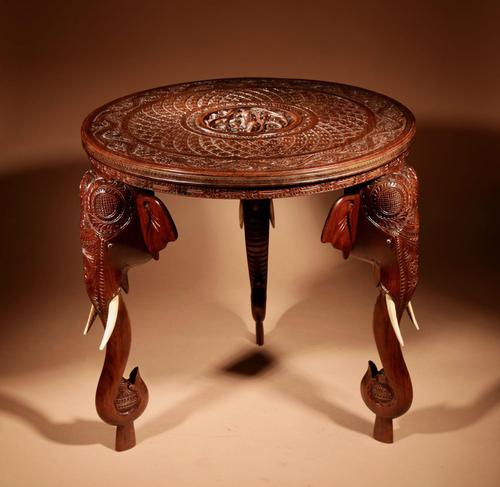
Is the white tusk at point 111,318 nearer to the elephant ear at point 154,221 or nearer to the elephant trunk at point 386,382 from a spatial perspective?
the elephant ear at point 154,221

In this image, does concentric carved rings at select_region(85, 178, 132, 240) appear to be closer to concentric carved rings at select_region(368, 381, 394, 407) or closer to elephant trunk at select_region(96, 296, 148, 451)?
elephant trunk at select_region(96, 296, 148, 451)

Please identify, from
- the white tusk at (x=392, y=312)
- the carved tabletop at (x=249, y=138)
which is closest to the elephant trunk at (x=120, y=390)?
Result: the carved tabletop at (x=249, y=138)

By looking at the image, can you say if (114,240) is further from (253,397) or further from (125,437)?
(253,397)

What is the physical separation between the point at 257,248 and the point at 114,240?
0.70m

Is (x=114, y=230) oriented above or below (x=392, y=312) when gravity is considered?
above

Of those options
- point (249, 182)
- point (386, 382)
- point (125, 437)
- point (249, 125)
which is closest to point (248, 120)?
point (249, 125)

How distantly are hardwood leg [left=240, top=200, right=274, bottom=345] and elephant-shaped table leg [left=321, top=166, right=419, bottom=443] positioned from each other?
0.53 metres

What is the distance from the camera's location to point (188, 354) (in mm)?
3154

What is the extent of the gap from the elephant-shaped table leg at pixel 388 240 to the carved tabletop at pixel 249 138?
55 millimetres

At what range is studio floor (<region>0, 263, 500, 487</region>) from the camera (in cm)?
264

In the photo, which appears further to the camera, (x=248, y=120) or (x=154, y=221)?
(x=248, y=120)

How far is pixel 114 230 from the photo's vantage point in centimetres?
244

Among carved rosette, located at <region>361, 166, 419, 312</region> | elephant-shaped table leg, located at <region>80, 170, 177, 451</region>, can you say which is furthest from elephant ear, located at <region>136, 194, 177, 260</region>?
carved rosette, located at <region>361, 166, 419, 312</region>

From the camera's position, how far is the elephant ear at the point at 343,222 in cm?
240
